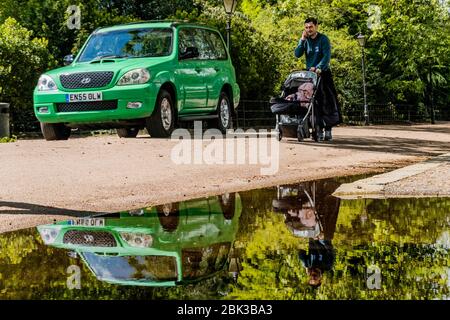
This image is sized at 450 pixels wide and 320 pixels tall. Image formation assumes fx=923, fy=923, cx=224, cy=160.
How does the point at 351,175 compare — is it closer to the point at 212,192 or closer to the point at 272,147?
the point at 212,192

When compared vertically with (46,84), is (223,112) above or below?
below

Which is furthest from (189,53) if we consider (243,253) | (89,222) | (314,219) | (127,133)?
(243,253)

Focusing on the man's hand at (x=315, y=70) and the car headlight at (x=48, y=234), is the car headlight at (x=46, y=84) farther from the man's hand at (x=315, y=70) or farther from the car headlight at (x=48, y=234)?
the car headlight at (x=48, y=234)

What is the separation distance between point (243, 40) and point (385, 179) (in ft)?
69.9

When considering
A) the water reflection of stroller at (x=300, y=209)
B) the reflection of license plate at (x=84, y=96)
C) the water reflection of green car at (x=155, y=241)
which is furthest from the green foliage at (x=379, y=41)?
the water reflection of green car at (x=155, y=241)

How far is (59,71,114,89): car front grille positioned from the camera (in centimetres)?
1470

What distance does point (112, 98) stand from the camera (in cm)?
1473

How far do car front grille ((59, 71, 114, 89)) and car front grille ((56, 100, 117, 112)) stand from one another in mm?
271

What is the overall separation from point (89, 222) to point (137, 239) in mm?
1223

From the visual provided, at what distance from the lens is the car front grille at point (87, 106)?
14828 mm

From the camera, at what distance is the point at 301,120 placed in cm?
1623

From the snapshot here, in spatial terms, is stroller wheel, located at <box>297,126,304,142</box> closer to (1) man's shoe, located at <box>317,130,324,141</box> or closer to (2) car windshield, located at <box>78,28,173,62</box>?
(1) man's shoe, located at <box>317,130,324,141</box>

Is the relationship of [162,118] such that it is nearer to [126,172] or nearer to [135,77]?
[135,77]

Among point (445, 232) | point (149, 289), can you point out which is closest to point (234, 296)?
point (149, 289)
